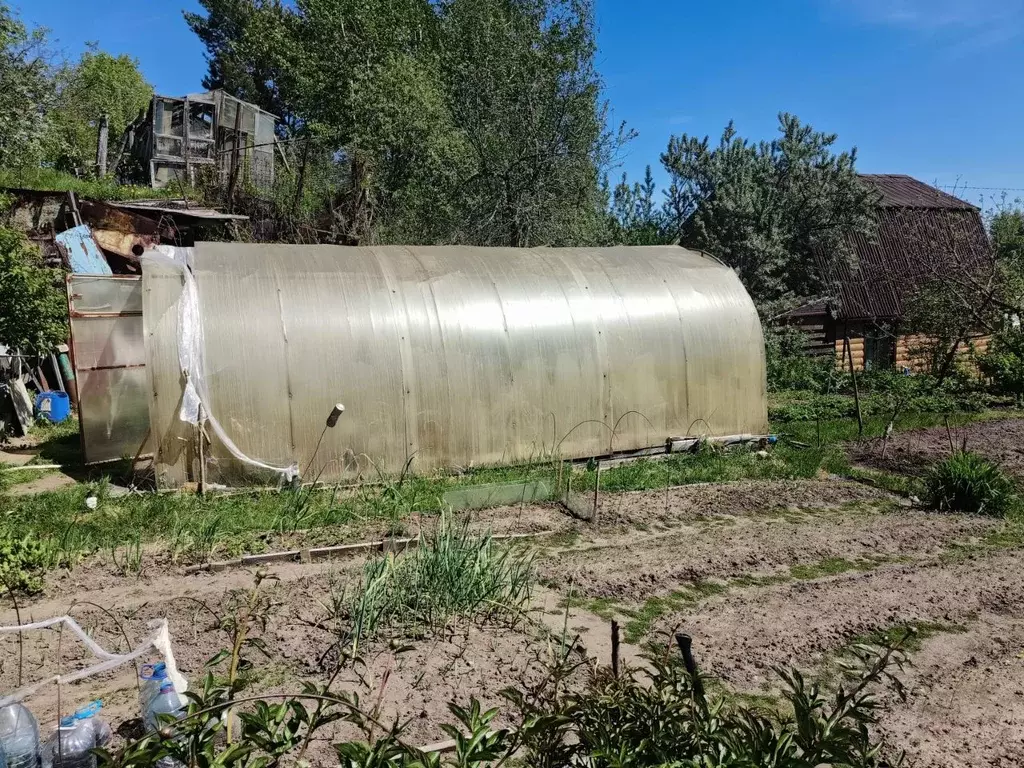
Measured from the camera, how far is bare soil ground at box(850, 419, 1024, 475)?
33.7 ft

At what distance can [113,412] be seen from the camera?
8852 millimetres

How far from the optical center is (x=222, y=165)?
874 inches

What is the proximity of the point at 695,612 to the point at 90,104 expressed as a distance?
37.9 m

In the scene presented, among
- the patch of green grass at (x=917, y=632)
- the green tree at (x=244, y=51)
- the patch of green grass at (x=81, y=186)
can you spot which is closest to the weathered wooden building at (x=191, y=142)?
the patch of green grass at (x=81, y=186)

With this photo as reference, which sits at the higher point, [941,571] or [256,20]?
[256,20]

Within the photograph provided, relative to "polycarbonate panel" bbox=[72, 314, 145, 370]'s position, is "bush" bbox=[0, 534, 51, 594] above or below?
below

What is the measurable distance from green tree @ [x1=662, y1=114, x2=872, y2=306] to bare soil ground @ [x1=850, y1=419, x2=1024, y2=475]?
25.7ft

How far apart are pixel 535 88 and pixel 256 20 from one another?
69.6 ft

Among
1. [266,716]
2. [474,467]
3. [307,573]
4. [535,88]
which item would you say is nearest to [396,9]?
[535,88]

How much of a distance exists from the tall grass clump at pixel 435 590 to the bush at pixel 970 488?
594 cm

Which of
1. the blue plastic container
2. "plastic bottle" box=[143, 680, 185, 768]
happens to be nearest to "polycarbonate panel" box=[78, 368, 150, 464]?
the blue plastic container

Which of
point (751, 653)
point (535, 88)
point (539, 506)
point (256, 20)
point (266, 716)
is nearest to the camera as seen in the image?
point (266, 716)

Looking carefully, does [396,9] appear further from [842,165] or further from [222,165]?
[842,165]

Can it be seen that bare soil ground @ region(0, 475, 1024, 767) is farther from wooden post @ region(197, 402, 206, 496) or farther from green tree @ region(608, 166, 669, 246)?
green tree @ region(608, 166, 669, 246)
